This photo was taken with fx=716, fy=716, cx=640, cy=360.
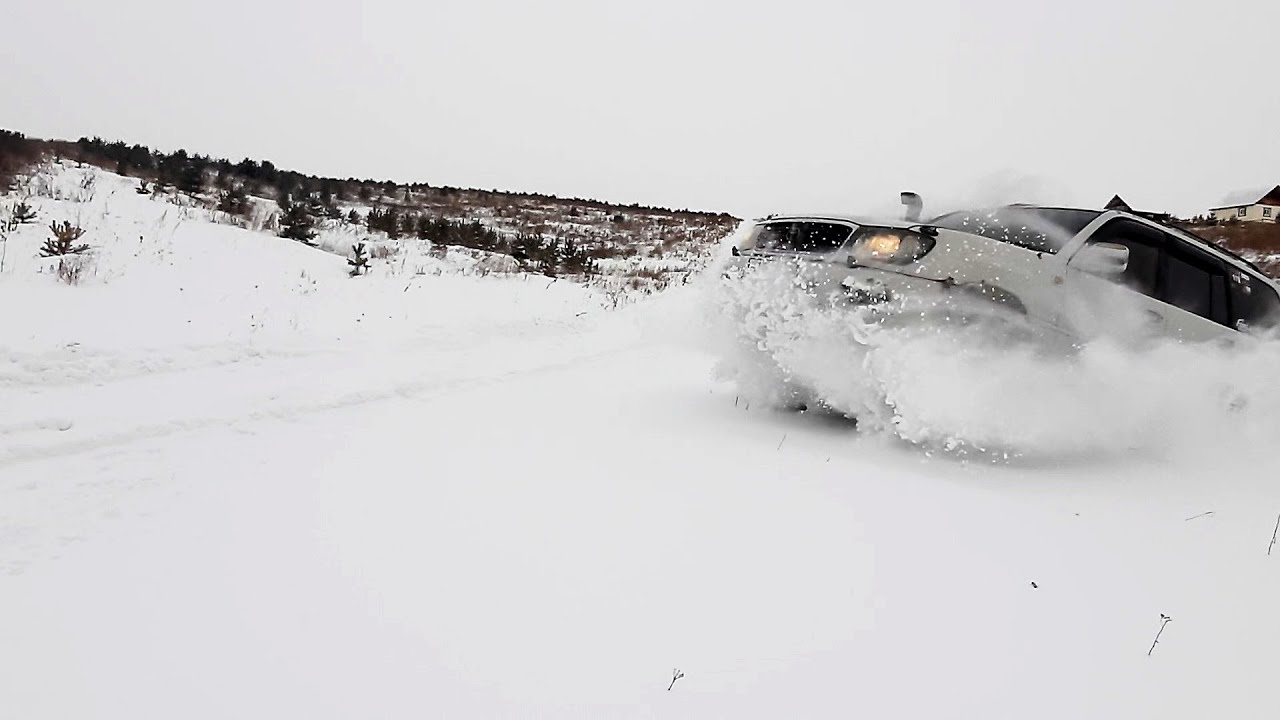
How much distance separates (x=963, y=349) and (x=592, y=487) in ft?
7.69

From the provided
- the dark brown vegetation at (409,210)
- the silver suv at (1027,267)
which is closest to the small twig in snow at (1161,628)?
the silver suv at (1027,267)

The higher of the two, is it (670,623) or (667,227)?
(667,227)

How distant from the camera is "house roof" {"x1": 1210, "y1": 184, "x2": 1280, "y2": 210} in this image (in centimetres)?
5245

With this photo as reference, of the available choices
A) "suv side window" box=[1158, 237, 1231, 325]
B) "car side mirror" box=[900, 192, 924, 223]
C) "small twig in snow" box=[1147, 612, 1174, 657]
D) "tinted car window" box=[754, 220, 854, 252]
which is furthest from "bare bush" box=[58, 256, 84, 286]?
"suv side window" box=[1158, 237, 1231, 325]

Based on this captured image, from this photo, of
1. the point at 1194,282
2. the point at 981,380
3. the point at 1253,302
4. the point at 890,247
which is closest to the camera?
the point at 981,380

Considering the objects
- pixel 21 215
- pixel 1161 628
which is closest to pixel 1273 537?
pixel 1161 628

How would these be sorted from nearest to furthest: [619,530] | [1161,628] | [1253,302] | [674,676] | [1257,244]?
[674,676] → [1161,628] → [619,530] → [1253,302] → [1257,244]

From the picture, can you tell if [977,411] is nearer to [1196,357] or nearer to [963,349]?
[963,349]

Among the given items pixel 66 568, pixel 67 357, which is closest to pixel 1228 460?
pixel 66 568

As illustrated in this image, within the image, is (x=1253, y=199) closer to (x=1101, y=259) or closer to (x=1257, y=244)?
(x=1257, y=244)

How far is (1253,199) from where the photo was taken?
177 feet

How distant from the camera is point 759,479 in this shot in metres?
3.89

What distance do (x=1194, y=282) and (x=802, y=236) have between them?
2.88 meters

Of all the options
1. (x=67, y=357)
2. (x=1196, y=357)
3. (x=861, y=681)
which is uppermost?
(x=1196, y=357)
